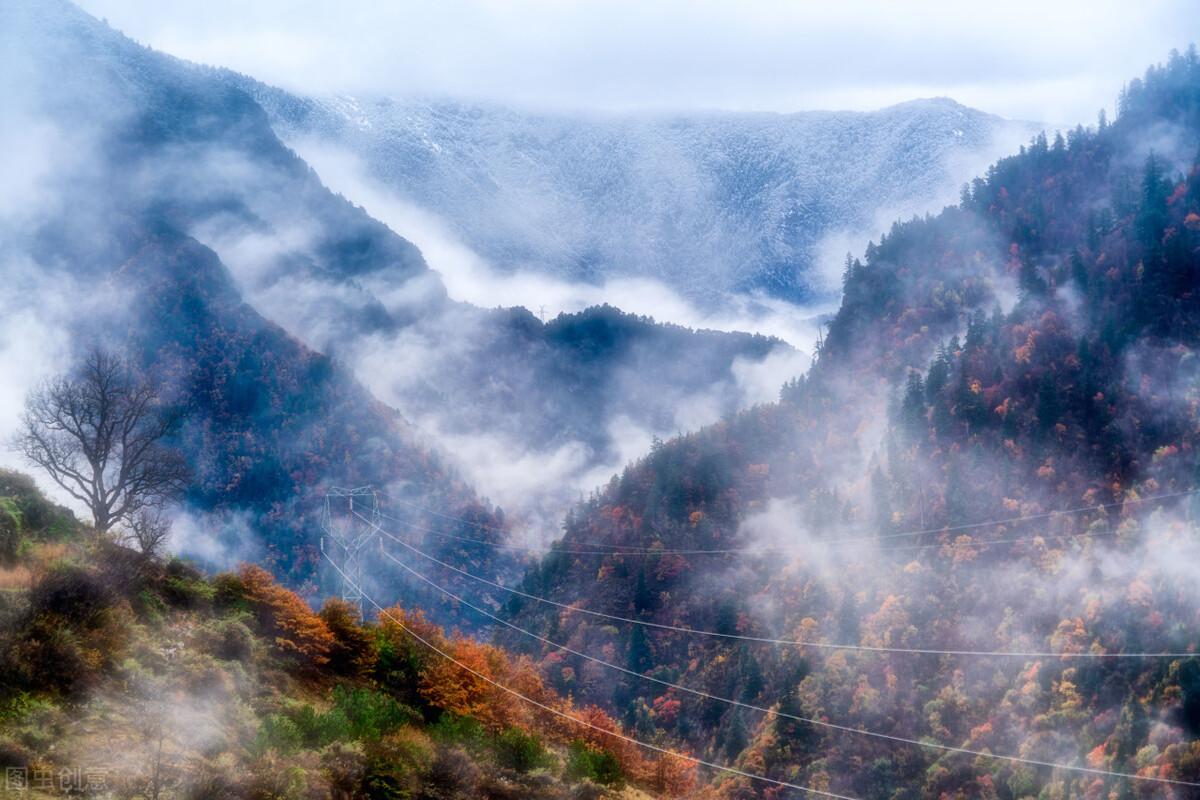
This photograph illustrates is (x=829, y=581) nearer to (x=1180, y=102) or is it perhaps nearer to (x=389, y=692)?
(x=389, y=692)

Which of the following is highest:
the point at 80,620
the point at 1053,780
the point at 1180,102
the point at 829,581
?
the point at 1180,102

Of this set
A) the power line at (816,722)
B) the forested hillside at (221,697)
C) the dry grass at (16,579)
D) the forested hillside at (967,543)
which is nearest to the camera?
the forested hillside at (221,697)

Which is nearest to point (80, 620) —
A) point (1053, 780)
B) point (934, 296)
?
point (1053, 780)

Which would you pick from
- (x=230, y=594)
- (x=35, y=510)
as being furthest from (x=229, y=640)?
(x=35, y=510)

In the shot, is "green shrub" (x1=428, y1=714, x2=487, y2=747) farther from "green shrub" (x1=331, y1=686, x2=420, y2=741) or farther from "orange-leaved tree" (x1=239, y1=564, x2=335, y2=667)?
"orange-leaved tree" (x1=239, y1=564, x2=335, y2=667)

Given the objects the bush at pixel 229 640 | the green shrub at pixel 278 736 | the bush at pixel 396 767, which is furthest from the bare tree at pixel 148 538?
the bush at pixel 396 767

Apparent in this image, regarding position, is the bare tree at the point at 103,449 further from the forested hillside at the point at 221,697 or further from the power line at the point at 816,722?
the power line at the point at 816,722

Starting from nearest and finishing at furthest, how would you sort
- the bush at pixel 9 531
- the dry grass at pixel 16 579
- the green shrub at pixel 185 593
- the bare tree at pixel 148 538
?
the dry grass at pixel 16 579, the bush at pixel 9 531, the green shrub at pixel 185 593, the bare tree at pixel 148 538
